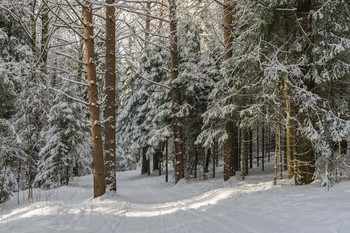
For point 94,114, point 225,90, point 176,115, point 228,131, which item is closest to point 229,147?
point 228,131

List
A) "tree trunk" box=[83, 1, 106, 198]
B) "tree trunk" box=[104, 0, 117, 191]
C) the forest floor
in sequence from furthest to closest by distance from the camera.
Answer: "tree trunk" box=[104, 0, 117, 191]
"tree trunk" box=[83, 1, 106, 198]
the forest floor

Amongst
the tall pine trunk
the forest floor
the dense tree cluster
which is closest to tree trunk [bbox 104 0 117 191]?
the dense tree cluster

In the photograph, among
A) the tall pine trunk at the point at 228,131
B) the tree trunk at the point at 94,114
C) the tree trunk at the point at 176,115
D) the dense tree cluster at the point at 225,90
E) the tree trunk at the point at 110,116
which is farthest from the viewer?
the tree trunk at the point at 176,115

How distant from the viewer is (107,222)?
18.9ft

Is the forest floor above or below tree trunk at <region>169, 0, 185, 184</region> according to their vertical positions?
below

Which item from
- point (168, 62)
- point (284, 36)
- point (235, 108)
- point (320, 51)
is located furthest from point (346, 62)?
point (168, 62)

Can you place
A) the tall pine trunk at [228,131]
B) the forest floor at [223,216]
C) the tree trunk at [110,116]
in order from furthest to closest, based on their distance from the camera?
the tall pine trunk at [228,131], the tree trunk at [110,116], the forest floor at [223,216]

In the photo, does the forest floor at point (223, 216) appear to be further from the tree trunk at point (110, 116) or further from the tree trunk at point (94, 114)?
the tree trunk at point (110, 116)

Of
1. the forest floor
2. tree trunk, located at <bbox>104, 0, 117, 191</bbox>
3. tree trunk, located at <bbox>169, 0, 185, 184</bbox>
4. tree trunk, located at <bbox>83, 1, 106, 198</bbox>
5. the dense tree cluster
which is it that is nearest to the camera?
the forest floor

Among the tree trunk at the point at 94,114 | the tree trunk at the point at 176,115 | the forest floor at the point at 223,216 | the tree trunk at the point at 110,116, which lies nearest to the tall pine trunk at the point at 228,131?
the tree trunk at the point at 176,115

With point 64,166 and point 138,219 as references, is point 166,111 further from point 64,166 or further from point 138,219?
point 138,219

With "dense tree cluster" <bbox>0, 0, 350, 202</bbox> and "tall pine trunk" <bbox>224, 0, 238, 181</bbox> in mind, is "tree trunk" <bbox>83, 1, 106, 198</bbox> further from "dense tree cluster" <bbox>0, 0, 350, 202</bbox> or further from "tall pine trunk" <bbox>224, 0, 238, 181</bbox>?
"tall pine trunk" <bbox>224, 0, 238, 181</bbox>

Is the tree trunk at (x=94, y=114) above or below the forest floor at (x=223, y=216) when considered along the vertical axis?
above

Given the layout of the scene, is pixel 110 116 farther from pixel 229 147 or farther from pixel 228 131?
pixel 229 147
